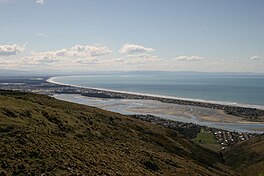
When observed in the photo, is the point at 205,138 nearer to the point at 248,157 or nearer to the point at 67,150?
the point at 248,157

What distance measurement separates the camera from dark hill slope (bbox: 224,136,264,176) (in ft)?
243

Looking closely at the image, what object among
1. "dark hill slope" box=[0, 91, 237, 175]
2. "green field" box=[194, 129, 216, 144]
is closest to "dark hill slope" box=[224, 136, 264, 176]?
"green field" box=[194, 129, 216, 144]

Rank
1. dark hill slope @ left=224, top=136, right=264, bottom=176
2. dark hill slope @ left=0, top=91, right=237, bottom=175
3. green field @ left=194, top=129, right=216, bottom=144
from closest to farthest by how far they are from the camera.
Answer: dark hill slope @ left=0, top=91, right=237, bottom=175
dark hill slope @ left=224, top=136, right=264, bottom=176
green field @ left=194, top=129, right=216, bottom=144

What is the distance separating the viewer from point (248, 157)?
84375 millimetres

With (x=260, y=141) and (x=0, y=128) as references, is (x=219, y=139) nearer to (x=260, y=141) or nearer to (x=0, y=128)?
(x=260, y=141)

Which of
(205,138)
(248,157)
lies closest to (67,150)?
(248,157)

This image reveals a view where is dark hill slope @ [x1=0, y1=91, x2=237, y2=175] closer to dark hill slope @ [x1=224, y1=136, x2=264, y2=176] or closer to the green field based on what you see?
dark hill slope @ [x1=224, y1=136, x2=264, y2=176]

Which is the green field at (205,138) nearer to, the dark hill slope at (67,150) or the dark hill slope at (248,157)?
the dark hill slope at (248,157)

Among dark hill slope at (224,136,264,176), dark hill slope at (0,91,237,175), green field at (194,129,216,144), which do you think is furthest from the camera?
green field at (194,129,216,144)

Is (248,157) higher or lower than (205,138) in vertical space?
higher

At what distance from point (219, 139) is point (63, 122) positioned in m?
82.2

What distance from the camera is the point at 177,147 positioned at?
226ft

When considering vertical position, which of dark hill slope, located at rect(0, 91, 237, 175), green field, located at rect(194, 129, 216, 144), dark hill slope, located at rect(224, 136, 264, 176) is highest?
dark hill slope, located at rect(0, 91, 237, 175)

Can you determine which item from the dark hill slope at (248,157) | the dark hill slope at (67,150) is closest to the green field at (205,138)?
the dark hill slope at (248,157)
